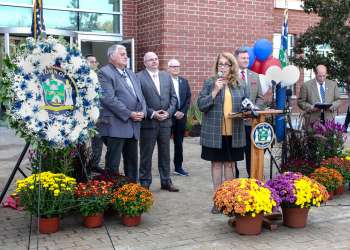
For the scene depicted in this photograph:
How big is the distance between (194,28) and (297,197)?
887 cm

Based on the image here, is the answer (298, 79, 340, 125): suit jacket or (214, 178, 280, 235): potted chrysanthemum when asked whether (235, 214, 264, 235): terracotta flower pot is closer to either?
(214, 178, 280, 235): potted chrysanthemum

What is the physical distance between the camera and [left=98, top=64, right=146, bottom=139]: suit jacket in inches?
229

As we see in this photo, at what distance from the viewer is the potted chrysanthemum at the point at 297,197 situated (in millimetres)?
4973

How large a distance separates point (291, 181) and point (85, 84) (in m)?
2.38

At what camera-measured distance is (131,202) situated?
5035 millimetres

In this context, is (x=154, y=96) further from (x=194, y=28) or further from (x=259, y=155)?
(x=194, y=28)

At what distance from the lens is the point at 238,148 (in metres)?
5.73

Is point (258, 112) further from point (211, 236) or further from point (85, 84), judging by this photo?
point (85, 84)

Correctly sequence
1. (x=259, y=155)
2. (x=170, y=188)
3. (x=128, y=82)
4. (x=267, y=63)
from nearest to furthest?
A: 1. (x=259, y=155)
2. (x=128, y=82)
3. (x=170, y=188)
4. (x=267, y=63)

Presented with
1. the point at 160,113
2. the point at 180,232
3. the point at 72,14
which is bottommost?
the point at 180,232

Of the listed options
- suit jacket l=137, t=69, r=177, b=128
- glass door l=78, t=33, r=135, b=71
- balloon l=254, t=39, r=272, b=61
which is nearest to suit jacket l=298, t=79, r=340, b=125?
balloon l=254, t=39, r=272, b=61

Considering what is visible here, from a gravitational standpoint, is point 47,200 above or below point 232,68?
below

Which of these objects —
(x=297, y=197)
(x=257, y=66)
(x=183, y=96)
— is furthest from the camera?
(x=257, y=66)

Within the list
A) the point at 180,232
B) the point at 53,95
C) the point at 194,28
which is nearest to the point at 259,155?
the point at 180,232
